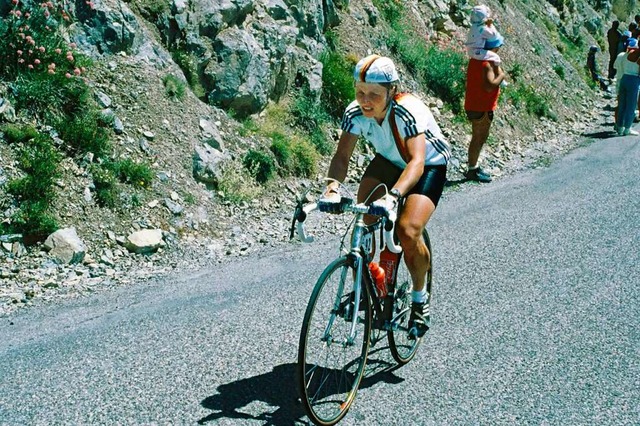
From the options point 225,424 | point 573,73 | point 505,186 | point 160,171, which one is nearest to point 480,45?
point 505,186

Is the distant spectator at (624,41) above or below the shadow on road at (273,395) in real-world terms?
above

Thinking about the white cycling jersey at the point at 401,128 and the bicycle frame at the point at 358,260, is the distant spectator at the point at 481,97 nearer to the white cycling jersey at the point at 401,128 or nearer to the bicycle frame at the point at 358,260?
the white cycling jersey at the point at 401,128

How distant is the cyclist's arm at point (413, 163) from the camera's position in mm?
4500

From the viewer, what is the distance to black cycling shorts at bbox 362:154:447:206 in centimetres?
488

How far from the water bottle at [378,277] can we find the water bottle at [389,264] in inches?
4.0

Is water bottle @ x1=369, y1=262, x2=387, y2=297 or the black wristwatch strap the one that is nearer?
the black wristwatch strap

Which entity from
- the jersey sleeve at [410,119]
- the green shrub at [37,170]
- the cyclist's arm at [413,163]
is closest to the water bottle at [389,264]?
the cyclist's arm at [413,163]

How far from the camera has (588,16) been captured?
27.5 metres

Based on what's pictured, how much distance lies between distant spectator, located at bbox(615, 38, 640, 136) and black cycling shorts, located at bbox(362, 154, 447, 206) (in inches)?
437

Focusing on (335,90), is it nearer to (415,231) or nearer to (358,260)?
(415,231)

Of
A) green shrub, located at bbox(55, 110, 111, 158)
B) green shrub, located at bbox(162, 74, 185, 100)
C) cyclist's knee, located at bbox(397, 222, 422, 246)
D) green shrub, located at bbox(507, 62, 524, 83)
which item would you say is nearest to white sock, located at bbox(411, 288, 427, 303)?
cyclist's knee, located at bbox(397, 222, 422, 246)

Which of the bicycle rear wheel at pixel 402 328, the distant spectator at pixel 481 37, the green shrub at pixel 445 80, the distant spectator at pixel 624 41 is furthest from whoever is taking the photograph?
the distant spectator at pixel 624 41

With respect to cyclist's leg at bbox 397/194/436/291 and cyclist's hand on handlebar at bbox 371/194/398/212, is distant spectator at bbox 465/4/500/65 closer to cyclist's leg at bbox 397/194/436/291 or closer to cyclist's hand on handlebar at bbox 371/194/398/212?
cyclist's leg at bbox 397/194/436/291

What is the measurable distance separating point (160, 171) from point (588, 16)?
923 inches
